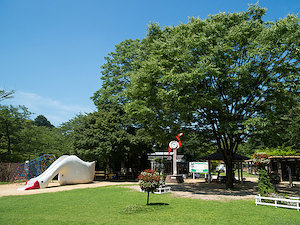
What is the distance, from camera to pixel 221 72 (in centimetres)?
1369

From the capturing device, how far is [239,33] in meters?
13.7

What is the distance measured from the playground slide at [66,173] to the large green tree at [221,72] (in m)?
9.62

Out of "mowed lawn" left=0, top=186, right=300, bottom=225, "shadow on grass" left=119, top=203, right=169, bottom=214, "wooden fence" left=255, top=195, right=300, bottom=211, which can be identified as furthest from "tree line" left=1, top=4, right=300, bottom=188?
"shadow on grass" left=119, top=203, right=169, bottom=214

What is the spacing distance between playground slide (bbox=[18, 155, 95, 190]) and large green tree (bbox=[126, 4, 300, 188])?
31.6ft

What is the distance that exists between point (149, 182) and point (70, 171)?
14.6 m

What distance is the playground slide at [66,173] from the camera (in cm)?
1861

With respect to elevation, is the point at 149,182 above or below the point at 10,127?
below

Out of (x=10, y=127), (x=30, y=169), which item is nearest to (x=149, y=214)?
(x=30, y=169)

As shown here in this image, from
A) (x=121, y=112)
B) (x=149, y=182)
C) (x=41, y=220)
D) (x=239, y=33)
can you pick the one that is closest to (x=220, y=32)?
(x=239, y=33)

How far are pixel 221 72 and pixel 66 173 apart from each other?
16553mm

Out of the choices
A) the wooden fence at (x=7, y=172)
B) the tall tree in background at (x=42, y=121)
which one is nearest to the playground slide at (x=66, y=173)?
the wooden fence at (x=7, y=172)

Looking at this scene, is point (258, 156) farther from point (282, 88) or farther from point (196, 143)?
point (196, 143)

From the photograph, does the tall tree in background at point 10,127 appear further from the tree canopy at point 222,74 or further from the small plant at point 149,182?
the small plant at point 149,182

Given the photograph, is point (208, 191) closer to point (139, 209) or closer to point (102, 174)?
point (139, 209)
